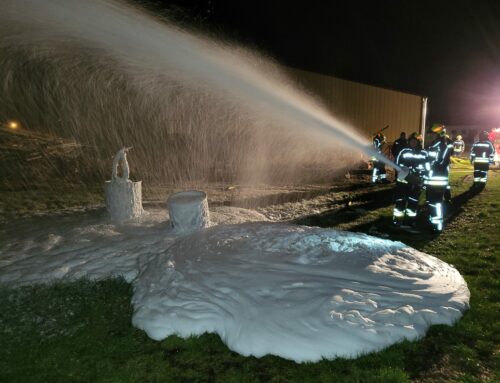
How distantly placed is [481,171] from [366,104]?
859 centimetres

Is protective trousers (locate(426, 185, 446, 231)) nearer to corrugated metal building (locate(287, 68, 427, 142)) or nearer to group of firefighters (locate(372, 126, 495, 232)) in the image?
group of firefighters (locate(372, 126, 495, 232))

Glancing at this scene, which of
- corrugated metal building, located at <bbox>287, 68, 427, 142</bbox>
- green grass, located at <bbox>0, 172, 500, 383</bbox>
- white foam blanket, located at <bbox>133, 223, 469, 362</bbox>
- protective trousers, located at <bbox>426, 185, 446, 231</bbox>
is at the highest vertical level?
corrugated metal building, located at <bbox>287, 68, 427, 142</bbox>

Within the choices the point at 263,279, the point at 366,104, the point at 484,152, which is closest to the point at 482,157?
the point at 484,152

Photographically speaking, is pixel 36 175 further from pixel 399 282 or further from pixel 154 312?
pixel 399 282

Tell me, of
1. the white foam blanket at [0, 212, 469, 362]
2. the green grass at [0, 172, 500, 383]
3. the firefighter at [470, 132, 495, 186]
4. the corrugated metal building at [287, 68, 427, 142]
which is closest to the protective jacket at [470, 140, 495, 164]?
the firefighter at [470, 132, 495, 186]

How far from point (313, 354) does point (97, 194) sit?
9.50m

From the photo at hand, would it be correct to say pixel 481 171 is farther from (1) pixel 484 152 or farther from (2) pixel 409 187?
(2) pixel 409 187

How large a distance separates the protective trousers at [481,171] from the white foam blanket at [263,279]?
26.6 feet

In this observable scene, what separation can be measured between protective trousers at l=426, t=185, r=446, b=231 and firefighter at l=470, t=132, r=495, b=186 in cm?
584

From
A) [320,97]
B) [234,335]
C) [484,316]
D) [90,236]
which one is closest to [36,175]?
[90,236]

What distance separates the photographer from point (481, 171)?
11695mm

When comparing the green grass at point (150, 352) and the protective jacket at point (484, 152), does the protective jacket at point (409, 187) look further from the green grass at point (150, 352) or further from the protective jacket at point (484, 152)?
the protective jacket at point (484, 152)

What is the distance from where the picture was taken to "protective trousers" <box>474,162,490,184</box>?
38.2 ft

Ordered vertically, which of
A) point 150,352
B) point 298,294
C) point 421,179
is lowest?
point 150,352
